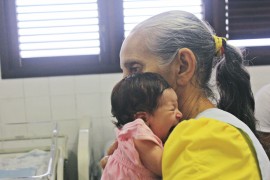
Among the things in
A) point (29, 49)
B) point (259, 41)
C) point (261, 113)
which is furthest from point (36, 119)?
point (259, 41)

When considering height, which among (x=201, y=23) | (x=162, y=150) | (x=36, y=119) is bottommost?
(x=36, y=119)

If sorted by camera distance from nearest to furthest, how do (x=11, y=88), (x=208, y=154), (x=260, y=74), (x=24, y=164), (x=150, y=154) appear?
(x=208, y=154) → (x=150, y=154) → (x=24, y=164) → (x=11, y=88) → (x=260, y=74)

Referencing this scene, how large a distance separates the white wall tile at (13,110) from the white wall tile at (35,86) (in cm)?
8

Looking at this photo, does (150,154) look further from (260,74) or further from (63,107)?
(260,74)

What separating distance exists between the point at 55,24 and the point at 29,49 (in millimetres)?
279

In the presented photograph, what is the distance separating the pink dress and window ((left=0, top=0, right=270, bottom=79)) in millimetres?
1813

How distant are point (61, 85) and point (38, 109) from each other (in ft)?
0.84

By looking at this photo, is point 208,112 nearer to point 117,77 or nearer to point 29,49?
point 117,77

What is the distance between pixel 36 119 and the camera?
8.78 feet

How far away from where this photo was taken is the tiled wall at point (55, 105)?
2648 mm

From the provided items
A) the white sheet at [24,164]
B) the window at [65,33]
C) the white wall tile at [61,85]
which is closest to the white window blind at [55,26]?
the window at [65,33]

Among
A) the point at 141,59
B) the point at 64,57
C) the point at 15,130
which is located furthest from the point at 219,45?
the point at 15,130

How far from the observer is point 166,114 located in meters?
0.94

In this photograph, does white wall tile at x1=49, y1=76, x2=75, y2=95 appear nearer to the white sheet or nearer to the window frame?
the window frame
